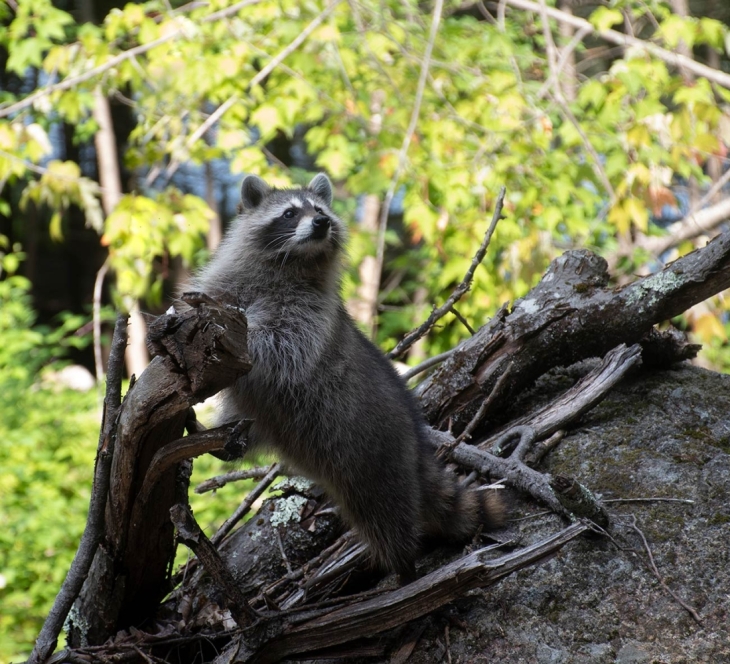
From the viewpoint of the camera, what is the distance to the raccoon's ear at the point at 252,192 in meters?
3.52

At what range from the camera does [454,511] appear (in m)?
2.82

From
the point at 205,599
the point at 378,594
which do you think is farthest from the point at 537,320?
the point at 205,599

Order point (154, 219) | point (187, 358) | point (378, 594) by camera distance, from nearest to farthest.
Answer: point (187, 358) < point (378, 594) < point (154, 219)

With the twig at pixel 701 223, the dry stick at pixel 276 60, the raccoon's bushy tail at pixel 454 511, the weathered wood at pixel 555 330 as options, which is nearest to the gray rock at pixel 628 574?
the raccoon's bushy tail at pixel 454 511

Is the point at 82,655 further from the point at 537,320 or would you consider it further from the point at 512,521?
the point at 537,320

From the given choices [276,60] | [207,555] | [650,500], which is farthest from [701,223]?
[207,555]

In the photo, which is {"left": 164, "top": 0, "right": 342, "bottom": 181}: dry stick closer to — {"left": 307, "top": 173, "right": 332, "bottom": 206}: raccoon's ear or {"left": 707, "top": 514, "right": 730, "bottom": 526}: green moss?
{"left": 307, "top": 173, "right": 332, "bottom": 206}: raccoon's ear

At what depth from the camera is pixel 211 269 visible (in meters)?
3.21

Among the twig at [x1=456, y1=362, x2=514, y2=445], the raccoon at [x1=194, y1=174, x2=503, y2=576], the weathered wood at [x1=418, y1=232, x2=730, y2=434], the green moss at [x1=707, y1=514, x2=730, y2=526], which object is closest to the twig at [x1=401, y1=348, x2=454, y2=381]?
the weathered wood at [x1=418, y1=232, x2=730, y2=434]

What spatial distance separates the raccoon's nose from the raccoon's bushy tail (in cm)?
98

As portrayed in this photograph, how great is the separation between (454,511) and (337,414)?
22.1 inches

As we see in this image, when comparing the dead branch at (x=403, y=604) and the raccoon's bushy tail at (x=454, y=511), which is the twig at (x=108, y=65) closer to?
the raccoon's bushy tail at (x=454, y=511)

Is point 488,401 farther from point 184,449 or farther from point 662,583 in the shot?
point 184,449

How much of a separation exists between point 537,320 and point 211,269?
1.38 m
